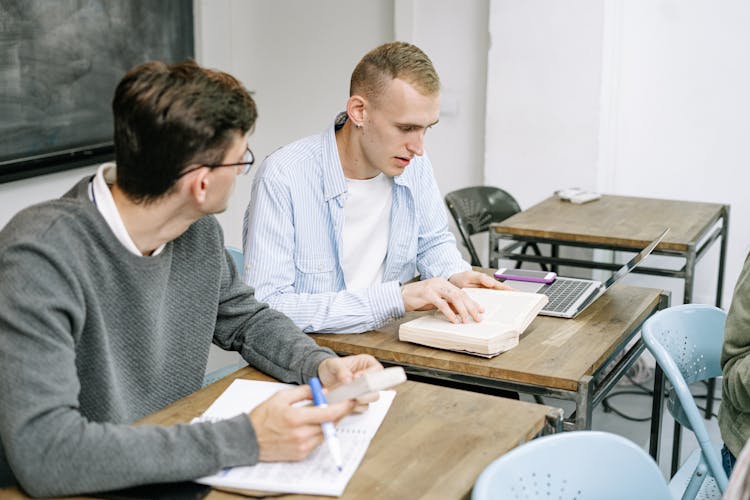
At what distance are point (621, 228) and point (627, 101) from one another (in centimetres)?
96

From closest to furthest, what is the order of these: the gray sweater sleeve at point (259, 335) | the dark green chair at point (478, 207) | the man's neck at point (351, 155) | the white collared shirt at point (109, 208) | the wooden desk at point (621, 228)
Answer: the white collared shirt at point (109, 208) < the gray sweater sleeve at point (259, 335) < the man's neck at point (351, 155) < the wooden desk at point (621, 228) < the dark green chair at point (478, 207)

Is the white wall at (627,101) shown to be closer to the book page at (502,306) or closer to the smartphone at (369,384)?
the book page at (502,306)

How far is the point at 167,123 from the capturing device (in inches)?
54.9

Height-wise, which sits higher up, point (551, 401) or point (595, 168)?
point (595, 168)

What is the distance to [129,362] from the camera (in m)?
1.56

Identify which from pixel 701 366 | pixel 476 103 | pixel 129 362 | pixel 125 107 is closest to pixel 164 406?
pixel 129 362

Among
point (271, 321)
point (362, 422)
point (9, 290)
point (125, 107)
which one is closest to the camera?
point (9, 290)

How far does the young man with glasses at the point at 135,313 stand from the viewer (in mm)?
1276

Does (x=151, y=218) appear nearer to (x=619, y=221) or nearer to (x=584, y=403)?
(x=584, y=403)

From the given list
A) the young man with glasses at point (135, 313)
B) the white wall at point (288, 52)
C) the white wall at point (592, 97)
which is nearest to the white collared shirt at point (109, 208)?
the young man with glasses at point (135, 313)

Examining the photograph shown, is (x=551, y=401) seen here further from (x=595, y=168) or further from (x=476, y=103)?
(x=476, y=103)

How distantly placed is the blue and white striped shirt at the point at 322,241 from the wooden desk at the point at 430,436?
1.18 feet

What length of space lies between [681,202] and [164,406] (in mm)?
2722

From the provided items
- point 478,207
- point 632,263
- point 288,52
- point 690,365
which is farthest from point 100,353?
point 288,52
